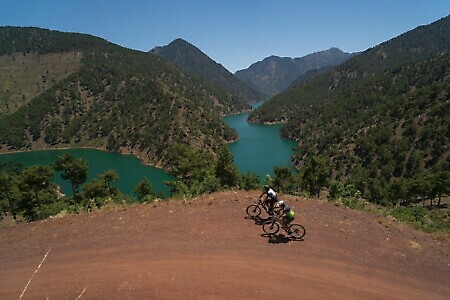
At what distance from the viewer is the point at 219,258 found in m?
12.3

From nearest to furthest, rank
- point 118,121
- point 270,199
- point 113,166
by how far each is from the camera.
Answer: point 270,199 → point 113,166 → point 118,121

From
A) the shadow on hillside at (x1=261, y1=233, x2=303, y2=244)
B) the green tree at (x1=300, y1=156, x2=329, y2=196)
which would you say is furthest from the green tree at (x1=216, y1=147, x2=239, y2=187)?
the shadow on hillside at (x1=261, y1=233, x2=303, y2=244)

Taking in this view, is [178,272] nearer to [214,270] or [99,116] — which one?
[214,270]

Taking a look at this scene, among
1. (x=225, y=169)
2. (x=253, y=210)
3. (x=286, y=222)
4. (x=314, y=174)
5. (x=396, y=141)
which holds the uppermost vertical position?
(x=286, y=222)

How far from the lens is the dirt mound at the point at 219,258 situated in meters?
10.8

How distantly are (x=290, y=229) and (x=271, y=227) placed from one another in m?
0.78

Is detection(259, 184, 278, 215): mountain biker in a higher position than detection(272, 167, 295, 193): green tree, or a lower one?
higher

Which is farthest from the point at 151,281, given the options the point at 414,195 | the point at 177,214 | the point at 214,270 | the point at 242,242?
the point at 414,195

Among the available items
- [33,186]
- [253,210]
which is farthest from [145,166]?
[253,210]

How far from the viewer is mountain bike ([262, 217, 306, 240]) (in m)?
13.8

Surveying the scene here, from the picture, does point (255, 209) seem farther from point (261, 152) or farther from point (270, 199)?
point (261, 152)

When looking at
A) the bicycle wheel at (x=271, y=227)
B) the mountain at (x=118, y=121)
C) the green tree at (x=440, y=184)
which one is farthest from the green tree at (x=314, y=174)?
the mountain at (x=118, y=121)

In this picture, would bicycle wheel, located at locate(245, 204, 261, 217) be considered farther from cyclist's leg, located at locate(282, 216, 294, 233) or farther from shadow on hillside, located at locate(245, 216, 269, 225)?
cyclist's leg, located at locate(282, 216, 294, 233)

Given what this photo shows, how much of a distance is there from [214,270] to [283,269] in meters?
2.31
